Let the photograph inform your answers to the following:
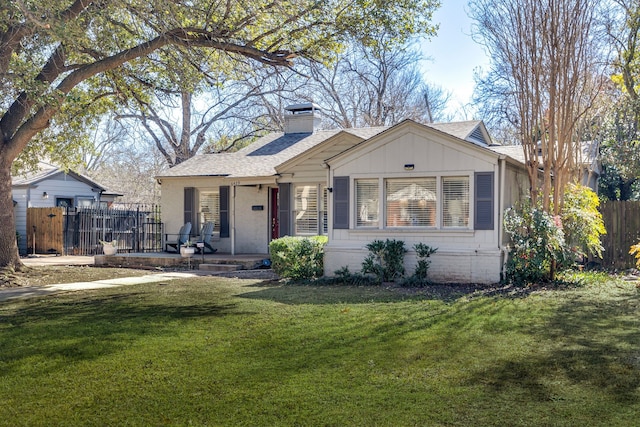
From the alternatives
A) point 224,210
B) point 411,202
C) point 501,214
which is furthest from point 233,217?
point 501,214

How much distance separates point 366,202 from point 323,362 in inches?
279

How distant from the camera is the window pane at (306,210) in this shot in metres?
15.9

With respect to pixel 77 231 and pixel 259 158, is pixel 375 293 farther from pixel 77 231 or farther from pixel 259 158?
pixel 77 231

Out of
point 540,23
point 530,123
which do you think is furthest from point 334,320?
point 540,23

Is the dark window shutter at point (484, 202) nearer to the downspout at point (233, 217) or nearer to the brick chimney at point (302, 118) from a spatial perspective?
the downspout at point (233, 217)

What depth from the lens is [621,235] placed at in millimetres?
14516

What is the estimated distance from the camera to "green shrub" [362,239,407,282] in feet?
38.3

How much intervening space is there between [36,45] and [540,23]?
9966mm

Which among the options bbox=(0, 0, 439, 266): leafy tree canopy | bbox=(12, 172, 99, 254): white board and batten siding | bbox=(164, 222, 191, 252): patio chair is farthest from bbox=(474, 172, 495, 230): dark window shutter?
bbox=(12, 172, 99, 254): white board and batten siding

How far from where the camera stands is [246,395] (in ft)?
15.2

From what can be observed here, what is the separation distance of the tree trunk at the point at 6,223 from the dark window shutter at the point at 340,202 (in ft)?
22.2

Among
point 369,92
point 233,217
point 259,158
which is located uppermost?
point 369,92

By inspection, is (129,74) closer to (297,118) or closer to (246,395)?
(297,118)

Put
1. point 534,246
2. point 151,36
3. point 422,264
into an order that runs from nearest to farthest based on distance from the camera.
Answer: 1. point 534,246
2. point 422,264
3. point 151,36
